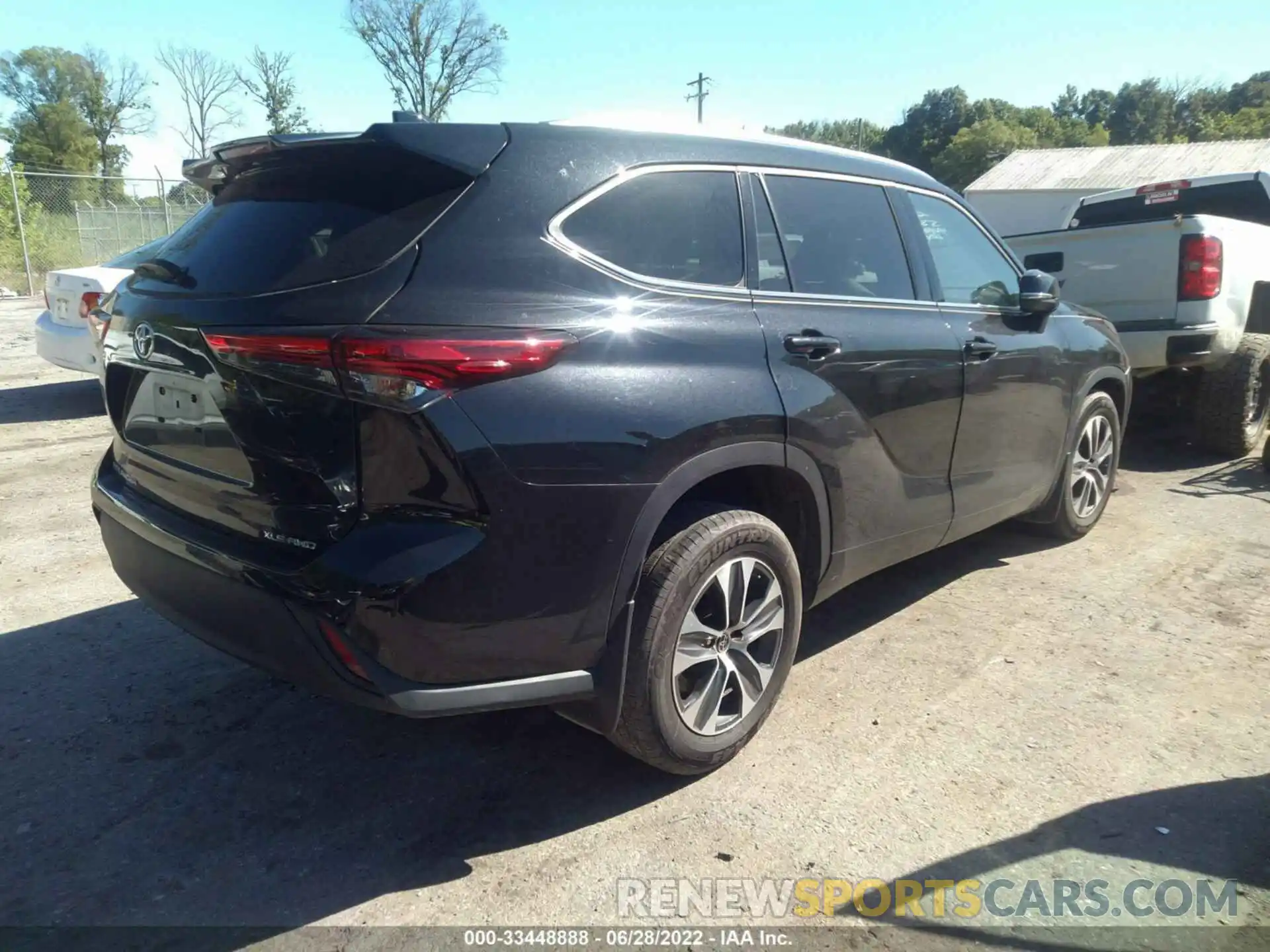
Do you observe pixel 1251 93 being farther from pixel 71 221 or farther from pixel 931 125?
pixel 71 221

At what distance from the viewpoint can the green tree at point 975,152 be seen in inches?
2325

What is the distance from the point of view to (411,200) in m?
2.46

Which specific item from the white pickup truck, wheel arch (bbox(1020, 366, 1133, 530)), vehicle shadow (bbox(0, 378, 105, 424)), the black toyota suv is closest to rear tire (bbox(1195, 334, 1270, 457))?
the white pickup truck

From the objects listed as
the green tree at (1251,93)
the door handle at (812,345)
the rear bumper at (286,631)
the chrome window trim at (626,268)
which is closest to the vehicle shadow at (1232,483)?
the door handle at (812,345)

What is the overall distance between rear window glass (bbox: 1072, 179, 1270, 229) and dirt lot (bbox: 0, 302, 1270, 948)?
18.1 ft

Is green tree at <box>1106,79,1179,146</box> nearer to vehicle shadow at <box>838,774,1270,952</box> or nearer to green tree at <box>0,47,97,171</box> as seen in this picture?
green tree at <box>0,47,97,171</box>

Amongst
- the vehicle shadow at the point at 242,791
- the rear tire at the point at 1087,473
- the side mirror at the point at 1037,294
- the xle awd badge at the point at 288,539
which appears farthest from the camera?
the rear tire at the point at 1087,473

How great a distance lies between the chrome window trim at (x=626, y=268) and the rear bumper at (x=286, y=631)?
42.6 inches

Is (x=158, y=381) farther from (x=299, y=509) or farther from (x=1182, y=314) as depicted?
(x=1182, y=314)

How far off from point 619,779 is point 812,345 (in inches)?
59.3

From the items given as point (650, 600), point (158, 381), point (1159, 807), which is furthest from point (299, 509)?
point (1159, 807)

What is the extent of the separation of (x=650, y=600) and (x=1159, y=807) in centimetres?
166

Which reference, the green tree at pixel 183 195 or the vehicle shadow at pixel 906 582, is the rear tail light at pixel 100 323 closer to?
the vehicle shadow at pixel 906 582

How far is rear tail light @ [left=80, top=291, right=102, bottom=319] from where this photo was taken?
24.6 feet
